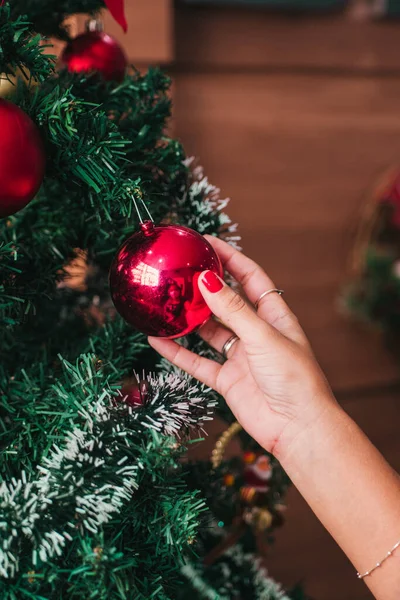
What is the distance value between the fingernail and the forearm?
191 mm

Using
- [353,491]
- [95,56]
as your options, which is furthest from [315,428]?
[95,56]

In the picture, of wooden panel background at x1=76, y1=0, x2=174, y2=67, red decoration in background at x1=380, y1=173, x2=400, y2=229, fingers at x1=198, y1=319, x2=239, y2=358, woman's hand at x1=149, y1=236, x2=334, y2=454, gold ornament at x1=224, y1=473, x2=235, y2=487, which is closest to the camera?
woman's hand at x1=149, y1=236, x2=334, y2=454

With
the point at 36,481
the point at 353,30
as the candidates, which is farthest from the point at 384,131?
the point at 36,481

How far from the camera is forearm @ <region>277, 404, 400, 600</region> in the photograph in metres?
0.55

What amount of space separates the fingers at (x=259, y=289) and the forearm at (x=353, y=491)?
0.10 m

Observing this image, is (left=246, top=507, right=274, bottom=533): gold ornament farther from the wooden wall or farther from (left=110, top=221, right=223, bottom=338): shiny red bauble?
the wooden wall

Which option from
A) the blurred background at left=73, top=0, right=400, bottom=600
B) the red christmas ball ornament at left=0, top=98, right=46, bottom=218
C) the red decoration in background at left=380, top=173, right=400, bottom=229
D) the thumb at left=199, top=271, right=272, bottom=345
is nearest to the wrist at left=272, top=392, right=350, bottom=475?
the thumb at left=199, top=271, right=272, bottom=345

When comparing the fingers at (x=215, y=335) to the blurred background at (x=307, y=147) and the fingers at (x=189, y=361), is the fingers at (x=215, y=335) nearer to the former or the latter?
the fingers at (x=189, y=361)

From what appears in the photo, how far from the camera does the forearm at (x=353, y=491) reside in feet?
1.81

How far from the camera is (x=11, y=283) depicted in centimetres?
52

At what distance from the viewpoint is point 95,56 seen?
2.08ft

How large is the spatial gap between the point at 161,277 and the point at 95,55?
335mm

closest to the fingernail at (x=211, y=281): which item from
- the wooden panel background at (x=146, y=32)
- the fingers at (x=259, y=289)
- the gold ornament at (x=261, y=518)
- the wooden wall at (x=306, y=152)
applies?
the fingers at (x=259, y=289)

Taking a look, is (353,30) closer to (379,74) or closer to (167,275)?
(379,74)
